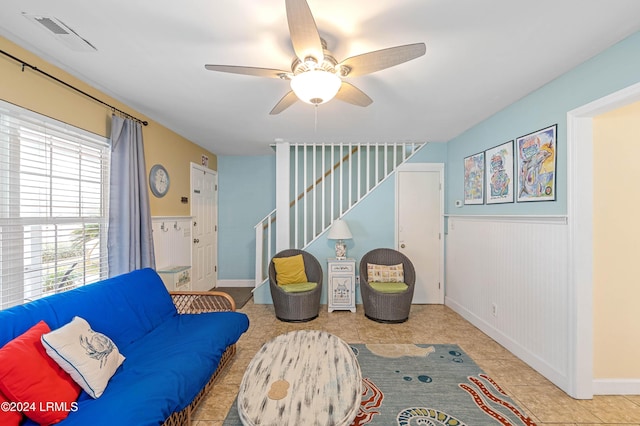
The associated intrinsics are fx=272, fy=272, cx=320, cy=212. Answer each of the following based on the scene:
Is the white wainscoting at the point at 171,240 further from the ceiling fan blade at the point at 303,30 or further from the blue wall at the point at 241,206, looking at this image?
the ceiling fan blade at the point at 303,30

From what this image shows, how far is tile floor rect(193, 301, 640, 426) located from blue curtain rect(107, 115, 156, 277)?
141 centimetres

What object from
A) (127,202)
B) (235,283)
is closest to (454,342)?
(127,202)

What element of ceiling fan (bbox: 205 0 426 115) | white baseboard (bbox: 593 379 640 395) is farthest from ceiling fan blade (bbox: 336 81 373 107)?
white baseboard (bbox: 593 379 640 395)

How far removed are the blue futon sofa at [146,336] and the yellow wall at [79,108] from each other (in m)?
1.32

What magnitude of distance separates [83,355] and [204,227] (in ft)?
11.3

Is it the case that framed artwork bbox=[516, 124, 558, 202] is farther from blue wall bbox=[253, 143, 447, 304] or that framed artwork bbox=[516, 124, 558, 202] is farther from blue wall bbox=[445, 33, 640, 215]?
blue wall bbox=[253, 143, 447, 304]

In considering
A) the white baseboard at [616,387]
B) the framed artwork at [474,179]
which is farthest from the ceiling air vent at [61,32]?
the white baseboard at [616,387]

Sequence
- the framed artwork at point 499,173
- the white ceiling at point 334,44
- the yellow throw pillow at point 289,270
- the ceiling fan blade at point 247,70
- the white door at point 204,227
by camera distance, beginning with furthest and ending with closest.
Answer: the white door at point 204,227, the yellow throw pillow at point 289,270, the framed artwork at point 499,173, the ceiling fan blade at point 247,70, the white ceiling at point 334,44

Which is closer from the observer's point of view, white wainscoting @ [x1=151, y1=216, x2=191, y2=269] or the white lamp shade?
white wainscoting @ [x1=151, y1=216, x2=191, y2=269]

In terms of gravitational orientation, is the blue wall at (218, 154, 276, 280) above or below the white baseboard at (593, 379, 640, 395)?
above

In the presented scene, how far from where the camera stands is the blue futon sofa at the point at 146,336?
1.33 meters

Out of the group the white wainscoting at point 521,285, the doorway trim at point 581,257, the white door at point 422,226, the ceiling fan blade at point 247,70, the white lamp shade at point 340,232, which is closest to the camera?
the ceiling fan blade at point 247,70

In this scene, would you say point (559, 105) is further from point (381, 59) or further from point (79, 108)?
point (79, 108)

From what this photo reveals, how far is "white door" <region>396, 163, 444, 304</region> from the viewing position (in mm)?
4160
